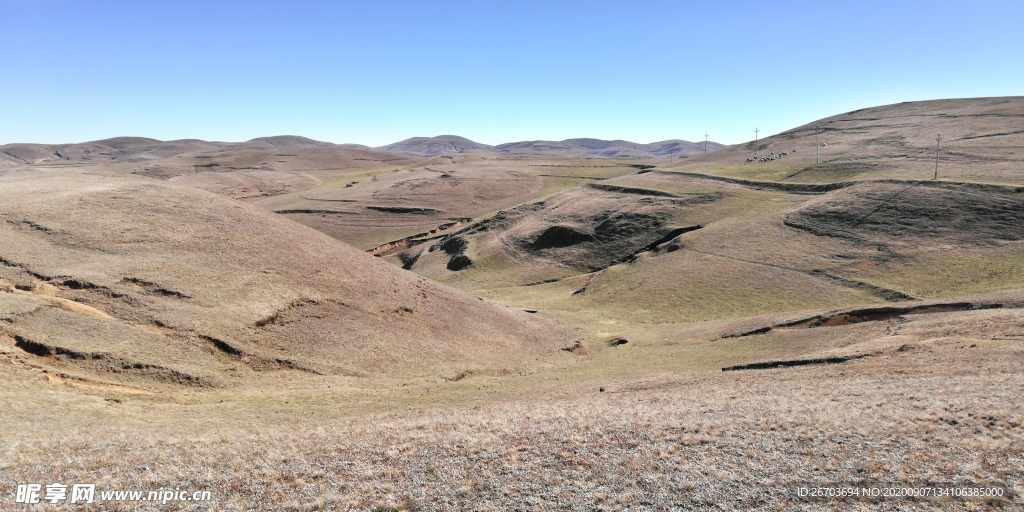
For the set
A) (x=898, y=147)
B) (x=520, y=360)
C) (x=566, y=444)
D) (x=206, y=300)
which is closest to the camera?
(x=566, y=444)

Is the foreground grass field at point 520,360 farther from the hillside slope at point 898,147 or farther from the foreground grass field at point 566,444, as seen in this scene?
the hillside slope at point 898,147

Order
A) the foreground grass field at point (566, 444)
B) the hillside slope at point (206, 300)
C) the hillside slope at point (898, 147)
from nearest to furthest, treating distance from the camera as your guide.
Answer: the foreground grass field at point (566, 444) → the hillside slope at point (206, 300) → the hillside slope at point (898, 147)

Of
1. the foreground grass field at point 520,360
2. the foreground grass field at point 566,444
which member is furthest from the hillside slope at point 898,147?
the foreground grass field at point 566,444

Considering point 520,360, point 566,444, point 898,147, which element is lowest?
point 520,360

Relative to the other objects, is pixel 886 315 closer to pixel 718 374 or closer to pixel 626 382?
pixel 718 374

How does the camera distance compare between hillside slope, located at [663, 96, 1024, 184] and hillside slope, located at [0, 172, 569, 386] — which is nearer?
hillside slope, located at [0, 172, 569, 386]

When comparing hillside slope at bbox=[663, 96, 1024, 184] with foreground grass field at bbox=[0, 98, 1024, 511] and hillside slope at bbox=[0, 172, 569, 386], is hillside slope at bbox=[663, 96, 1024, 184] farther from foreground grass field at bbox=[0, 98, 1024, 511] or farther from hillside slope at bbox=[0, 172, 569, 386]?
hillside slope at bbox=[0, 172, 569, 386]

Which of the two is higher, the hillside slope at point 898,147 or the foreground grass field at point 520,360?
the hillside slope at point 898,147

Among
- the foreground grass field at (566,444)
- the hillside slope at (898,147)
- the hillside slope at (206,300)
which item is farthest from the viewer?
the hillside slope at (898,147)

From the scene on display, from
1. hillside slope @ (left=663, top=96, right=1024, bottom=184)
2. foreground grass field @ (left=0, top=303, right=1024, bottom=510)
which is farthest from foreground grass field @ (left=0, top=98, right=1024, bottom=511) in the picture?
hillside slope @ (left=663, top=96, right=1024, bottom=184)

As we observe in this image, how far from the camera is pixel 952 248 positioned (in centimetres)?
5769

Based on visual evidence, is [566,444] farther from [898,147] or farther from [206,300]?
[898,147]

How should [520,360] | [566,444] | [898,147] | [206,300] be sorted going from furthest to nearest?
[898,147]
[520,360]
[206,300]
[566,444]

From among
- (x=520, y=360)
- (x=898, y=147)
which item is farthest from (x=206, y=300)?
(x=898, y=147)
